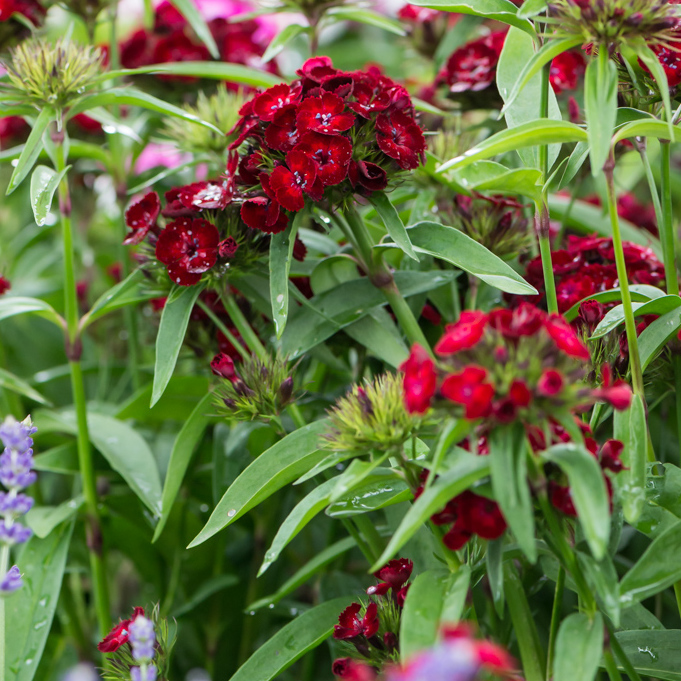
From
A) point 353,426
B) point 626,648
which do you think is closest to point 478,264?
point 353,426

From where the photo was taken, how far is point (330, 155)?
3.44 ft

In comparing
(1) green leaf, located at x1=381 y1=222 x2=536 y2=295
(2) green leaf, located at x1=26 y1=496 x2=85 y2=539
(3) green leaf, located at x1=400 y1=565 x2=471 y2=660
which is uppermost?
(1) green leaf, located at x1=381 y1=222 x2=536 y2=295

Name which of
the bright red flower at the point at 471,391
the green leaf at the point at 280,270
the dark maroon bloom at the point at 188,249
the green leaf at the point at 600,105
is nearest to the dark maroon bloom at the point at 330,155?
the green leaf at the point at 280,270

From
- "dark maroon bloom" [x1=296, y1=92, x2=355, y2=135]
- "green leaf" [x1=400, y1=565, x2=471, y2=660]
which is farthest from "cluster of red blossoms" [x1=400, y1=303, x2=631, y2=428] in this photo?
"dark maroon bloom" [x1=296, y1=92, x2=355, y2=135]

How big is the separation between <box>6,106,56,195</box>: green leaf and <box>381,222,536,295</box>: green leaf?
20.7 inches

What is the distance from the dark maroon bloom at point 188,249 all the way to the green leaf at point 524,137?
40 centimetres

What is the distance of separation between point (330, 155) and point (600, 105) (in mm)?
350

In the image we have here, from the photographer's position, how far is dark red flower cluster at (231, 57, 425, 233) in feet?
3.43

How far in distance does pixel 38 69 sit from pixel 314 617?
0.93 meters

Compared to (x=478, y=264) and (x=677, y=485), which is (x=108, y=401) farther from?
(x=677, y=485)

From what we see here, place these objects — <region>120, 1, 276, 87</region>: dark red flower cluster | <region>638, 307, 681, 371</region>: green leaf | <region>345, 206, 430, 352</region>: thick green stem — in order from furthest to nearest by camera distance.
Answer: <region>120, 1, 276, 87</region>: dark red flower cluster
<region>345, 206, 430, 352</region>: thick green stem
<region>638, 307, 681, 371</region>: green leaf

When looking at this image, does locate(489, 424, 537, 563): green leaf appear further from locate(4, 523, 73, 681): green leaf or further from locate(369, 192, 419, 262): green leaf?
locate(4, 523, 73, 681): green leaf

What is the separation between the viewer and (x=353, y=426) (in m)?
0.88

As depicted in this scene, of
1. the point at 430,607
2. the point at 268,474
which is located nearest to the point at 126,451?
the point at 268,474
